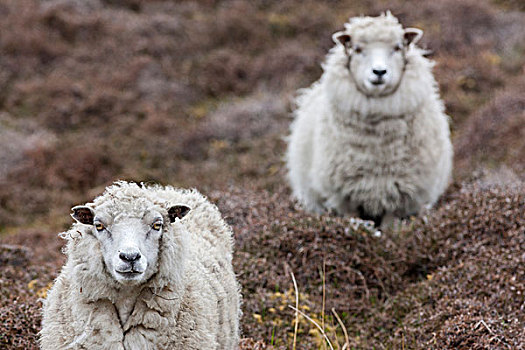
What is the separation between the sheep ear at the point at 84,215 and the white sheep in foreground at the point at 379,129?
3.77 m

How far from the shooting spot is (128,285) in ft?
11.9

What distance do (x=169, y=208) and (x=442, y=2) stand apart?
12223mm

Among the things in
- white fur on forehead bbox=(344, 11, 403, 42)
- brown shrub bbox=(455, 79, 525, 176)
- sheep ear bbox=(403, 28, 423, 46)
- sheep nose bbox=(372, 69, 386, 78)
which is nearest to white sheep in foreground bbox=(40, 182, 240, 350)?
sheep nose bbox=(372, 69, 386, 78)

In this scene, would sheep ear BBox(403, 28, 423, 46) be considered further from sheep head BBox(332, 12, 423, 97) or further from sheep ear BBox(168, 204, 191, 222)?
sheep ear BBox(168, 204, 191, 222)

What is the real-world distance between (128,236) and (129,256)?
5.7 inches

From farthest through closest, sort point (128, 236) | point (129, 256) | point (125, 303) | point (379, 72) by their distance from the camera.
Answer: point (379, 72), point (125, 303), point (128, 236), point (129, 256)

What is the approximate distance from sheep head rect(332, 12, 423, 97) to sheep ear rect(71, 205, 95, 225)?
3767mm

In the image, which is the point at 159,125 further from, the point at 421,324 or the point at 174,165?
the point at 421,324

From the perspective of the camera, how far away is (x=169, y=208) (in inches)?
149

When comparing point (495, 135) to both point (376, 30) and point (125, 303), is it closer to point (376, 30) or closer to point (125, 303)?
point (376, 30)

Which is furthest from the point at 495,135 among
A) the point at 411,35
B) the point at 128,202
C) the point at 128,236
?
the point at 128,236

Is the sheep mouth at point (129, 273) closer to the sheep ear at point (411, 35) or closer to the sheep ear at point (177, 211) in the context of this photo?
the sheep ear at point (177, 211)

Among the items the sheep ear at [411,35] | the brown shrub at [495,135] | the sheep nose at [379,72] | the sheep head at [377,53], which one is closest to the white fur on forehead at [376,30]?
the sheep head at [377,53]

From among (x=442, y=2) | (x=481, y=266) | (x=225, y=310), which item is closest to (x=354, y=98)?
(x=481, y=266)
